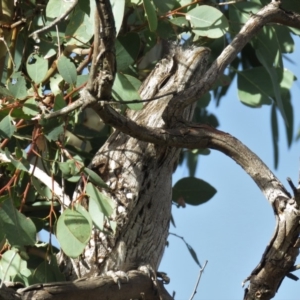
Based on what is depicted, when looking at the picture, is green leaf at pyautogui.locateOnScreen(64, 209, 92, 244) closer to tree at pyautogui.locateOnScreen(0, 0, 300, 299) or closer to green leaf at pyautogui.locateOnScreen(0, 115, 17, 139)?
tree at pyautogui.locateOnScreen(0, 0, 300, 299)

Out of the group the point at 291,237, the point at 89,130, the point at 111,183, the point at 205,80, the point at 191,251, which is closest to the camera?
→ the point at 291,237

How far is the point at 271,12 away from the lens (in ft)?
5.27

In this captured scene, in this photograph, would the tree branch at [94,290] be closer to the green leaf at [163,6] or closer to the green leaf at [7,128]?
the green leaf at [7,128]

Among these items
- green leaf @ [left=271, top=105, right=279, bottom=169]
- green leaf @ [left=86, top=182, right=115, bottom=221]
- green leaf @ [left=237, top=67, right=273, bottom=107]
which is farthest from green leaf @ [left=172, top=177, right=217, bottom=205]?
green leaf @ [left=271, top=105, right=279, bottom=169]

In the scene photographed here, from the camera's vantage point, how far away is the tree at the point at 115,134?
1.34 m

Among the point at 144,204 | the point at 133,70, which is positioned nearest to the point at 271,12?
the point at 133,70

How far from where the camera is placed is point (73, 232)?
4.56ft

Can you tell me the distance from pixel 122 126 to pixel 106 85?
22 cm

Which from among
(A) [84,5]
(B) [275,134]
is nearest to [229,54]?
(A) [84,5]

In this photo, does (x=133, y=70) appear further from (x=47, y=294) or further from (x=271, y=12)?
(x=47, y=294)

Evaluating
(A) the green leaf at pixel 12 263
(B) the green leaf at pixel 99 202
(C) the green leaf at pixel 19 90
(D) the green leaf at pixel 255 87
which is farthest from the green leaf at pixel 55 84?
(D) the green leaf at pixel 255 87

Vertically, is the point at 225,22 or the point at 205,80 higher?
the point at 225,22

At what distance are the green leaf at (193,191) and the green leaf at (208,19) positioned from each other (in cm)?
50

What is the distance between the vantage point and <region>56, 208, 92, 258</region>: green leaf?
4.52 ft
